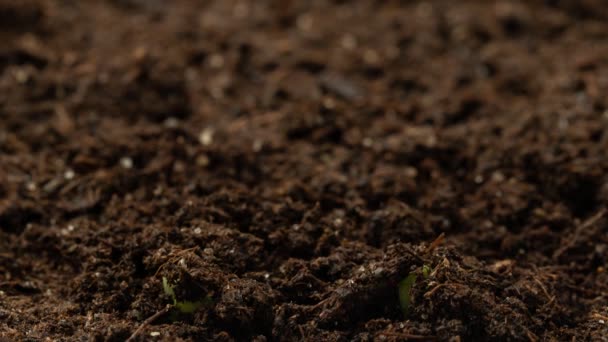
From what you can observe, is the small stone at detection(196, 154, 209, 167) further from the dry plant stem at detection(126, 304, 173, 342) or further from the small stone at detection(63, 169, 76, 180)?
the dry plant stem at detection(126, 304, 173, 342)

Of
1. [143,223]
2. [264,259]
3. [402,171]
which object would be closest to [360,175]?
[402,171]

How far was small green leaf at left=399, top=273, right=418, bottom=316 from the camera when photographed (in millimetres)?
1916

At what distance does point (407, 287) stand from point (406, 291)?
1cm

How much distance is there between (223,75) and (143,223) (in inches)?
43.1

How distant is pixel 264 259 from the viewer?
2.10 metres

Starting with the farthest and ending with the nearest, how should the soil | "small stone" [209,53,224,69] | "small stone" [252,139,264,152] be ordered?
"small stone" [209,53,224,69] → "small stone" [252,139,264,152] → the soil

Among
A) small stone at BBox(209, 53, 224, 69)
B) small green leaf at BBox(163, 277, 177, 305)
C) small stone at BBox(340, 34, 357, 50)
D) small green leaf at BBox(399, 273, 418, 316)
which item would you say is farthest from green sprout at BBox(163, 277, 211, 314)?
small stone at BBox(340, 34, 357, 50)

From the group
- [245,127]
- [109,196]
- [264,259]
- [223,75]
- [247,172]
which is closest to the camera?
[264,259]

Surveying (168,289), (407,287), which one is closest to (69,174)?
(168,289)

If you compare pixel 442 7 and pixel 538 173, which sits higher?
pixel 442 7

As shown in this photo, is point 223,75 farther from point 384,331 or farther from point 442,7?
point 384,331

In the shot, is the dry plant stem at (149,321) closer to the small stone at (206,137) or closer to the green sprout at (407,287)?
the green sprout at (407,287)

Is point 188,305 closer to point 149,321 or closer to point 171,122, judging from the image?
point 149,321

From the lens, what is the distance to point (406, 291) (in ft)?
6.33
